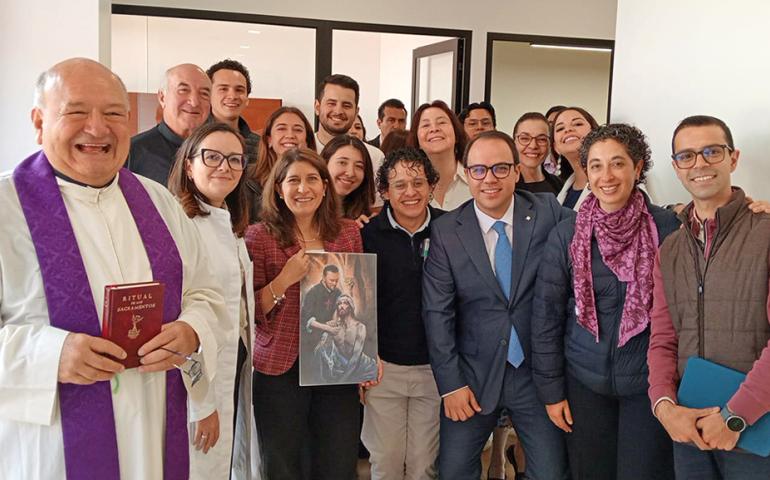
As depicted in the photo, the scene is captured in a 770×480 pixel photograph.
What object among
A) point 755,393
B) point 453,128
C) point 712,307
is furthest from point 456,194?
point 755,393

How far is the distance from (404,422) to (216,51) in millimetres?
4839

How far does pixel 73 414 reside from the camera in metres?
1.82

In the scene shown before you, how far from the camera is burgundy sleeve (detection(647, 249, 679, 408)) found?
→ 2.31m

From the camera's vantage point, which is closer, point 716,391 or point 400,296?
point 716,391

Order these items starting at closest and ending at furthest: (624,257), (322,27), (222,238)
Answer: (624,257)
(222,238)
(322,27)

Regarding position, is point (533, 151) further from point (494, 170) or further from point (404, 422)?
point (404, 422)

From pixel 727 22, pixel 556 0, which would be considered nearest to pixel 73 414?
pixel 727 22

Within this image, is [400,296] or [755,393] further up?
[400,296]

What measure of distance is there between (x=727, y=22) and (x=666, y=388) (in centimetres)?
167

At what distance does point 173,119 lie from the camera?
3562mm

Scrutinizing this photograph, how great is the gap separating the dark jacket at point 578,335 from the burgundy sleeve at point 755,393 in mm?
397

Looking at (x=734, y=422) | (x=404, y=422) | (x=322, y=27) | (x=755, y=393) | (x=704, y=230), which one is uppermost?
(x=322, y=27)

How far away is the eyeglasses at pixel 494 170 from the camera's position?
2777 mm

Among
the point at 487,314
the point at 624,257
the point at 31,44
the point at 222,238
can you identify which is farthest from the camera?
the point at 31,44
